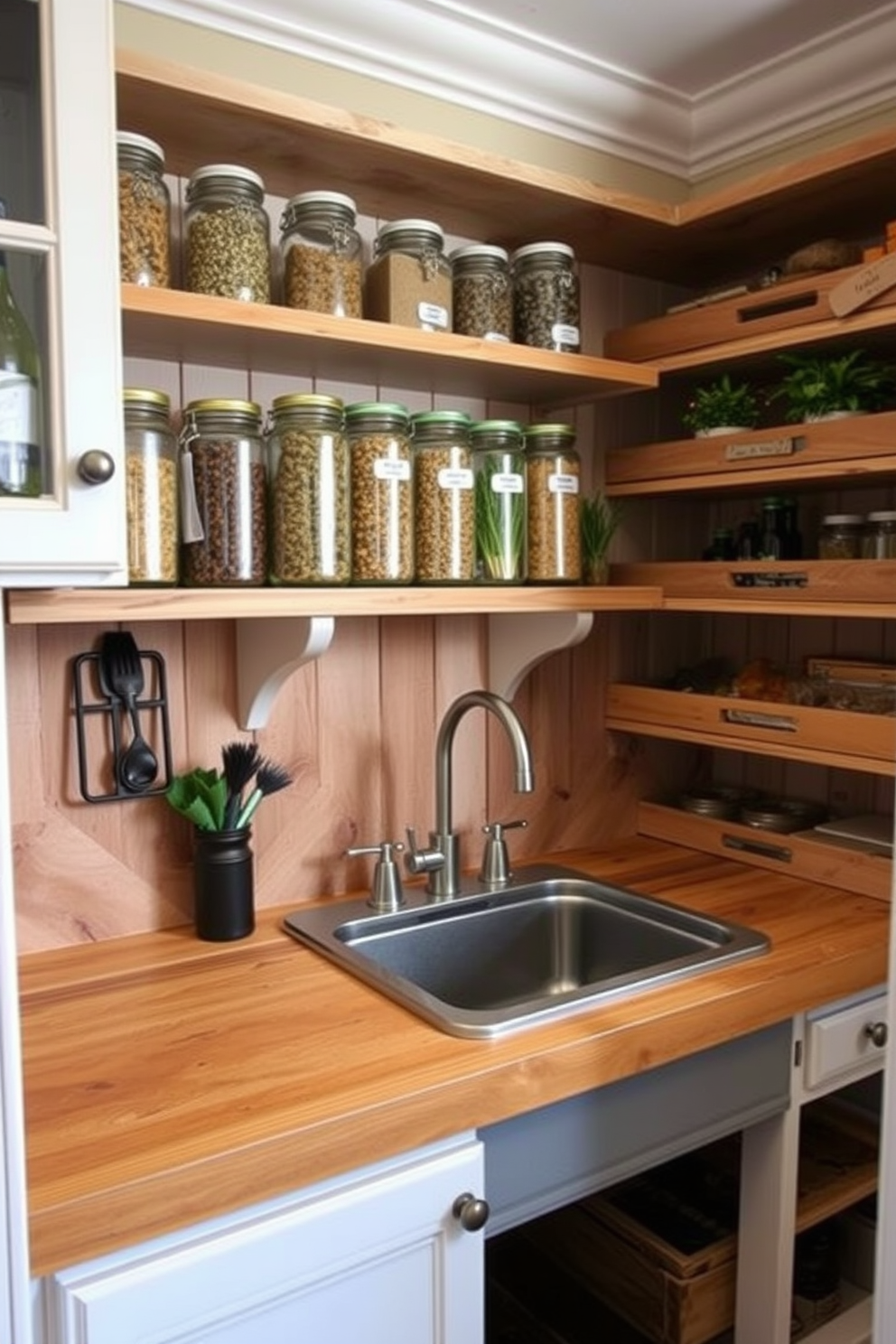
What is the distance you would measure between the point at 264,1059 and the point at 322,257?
100cm

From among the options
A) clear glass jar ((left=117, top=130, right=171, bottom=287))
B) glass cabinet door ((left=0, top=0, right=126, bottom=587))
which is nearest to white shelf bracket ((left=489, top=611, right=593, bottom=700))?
clear glass jar ((left=117, top=130, right=171, bottom=287))

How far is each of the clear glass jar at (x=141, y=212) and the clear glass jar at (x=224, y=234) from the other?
49mm

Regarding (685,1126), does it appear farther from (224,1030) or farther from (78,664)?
(78,664)

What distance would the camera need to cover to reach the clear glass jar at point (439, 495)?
4.74 ft

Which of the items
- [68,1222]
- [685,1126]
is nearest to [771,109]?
[685,1126]

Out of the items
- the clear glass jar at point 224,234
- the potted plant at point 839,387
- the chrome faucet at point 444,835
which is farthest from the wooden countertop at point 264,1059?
the clear glass jar at point 224,234

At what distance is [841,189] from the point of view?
155 centimetres

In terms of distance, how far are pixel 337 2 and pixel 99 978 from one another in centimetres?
138

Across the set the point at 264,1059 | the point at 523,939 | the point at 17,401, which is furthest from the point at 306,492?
the point at 523,939

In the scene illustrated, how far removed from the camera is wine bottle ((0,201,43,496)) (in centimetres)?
92

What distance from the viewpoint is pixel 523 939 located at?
166 cm

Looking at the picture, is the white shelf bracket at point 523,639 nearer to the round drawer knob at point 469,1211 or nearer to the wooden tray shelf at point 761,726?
the wooden tray shelf at point 761,726

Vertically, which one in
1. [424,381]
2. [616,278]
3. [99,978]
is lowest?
[99,978]

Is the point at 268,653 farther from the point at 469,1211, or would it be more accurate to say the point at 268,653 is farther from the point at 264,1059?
the point at 469,1211
